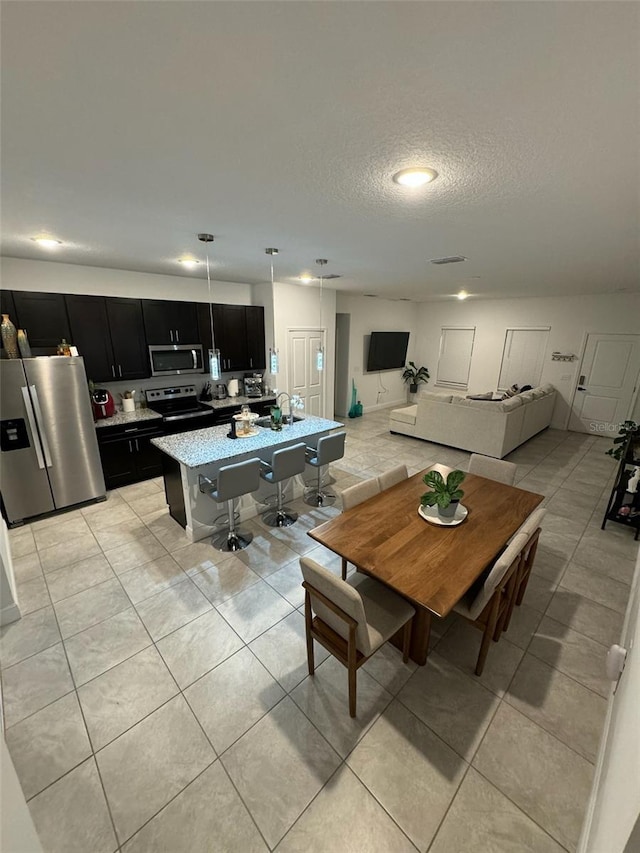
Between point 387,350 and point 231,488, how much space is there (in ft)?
20.7

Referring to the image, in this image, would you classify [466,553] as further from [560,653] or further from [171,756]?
[171,756]

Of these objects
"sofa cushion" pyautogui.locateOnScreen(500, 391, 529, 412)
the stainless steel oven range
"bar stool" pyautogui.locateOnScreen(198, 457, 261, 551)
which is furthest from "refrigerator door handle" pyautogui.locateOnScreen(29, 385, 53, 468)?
"sofa cushion" pyautogui.locateOnScreen(500, 391, 529, 412)

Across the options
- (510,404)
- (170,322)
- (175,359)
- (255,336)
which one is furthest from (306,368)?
(510,404)

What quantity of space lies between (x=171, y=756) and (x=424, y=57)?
9.60 ft

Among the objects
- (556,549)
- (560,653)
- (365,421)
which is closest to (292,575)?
(560,653)

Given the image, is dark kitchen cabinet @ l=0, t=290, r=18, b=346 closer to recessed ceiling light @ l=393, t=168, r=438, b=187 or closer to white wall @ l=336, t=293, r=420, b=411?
recessed ceiling light @ l=393, t=168, r=438, b=187

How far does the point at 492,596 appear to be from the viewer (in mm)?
1843

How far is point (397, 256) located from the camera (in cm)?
329

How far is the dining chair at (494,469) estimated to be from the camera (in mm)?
2980

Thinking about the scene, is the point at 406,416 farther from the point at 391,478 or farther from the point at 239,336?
the point at 391,478

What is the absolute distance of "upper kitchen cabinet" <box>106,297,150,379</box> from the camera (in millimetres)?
4090

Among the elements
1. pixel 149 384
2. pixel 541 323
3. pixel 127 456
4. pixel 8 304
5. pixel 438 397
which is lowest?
pixel 127 456

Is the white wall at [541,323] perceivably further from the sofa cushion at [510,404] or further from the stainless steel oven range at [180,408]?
the stainless steel oven range at [180,408]

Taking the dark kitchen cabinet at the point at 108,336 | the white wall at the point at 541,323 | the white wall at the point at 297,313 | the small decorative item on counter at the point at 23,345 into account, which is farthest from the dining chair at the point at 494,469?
the white wall at the point at 541,323
